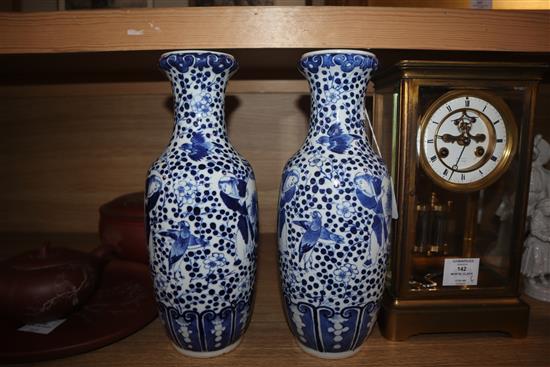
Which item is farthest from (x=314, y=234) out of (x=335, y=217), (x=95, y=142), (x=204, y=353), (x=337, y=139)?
(x=95, y=142)

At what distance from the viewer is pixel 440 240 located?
71cm

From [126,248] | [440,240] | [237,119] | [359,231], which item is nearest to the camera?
[359,231]

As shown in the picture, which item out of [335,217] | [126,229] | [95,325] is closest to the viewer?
[335,217]

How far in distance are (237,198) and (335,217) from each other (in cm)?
13

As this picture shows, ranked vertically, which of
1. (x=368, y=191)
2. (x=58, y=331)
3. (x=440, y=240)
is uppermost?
(x=368, y=191)

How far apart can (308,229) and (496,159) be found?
1.09ft

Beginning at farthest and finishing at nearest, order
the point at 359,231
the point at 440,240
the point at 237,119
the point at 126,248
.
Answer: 1. the point at 237,119
2. the point at 126,248
3. the point at 440,240
4. the point at 359,231

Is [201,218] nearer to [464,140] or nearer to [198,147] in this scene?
[198,147]

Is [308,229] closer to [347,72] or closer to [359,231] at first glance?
[359,231]

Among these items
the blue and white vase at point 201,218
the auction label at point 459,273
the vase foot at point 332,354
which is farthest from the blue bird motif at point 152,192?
the auction label at point 459,273

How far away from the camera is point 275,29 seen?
0.54 meters

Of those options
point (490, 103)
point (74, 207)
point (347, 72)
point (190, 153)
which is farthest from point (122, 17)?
point (74, 207)

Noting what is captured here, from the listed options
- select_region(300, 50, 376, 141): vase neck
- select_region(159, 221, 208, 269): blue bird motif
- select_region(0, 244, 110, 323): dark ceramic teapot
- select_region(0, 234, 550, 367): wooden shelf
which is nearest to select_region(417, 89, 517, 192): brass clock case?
select_region(300, 50, 376, 141): vase neck

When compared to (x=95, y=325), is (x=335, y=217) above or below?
above
